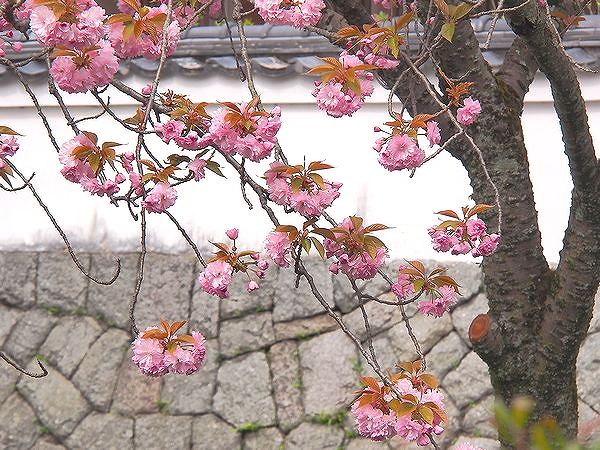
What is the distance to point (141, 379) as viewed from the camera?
525 centimetres

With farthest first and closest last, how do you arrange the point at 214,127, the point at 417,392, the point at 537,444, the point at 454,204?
the point at 454,204, the point at 417,392, the point at 214,127, the point at 537,444

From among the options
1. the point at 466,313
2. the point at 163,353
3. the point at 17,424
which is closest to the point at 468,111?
the point at 163,353

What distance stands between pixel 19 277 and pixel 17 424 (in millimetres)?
827

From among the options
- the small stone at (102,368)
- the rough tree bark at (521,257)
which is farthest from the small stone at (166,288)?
the rough tree bark at (521,257)

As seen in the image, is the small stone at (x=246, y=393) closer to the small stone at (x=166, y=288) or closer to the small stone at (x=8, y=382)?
the small stone at (x=166, y=288)

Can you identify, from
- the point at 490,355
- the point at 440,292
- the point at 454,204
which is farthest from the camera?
the point at 454,204

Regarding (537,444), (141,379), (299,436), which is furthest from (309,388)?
(537,444)

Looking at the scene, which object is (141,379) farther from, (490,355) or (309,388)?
(490,355)

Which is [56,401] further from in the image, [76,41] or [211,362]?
[76,41]

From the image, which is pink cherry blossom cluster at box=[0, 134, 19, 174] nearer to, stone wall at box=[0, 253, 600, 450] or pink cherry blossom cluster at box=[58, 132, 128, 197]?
pink cherry blossom cluster at box=[58, 132, 128, 197]

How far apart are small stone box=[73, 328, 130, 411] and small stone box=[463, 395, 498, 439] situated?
1884 millimetres

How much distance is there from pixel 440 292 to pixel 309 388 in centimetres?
273

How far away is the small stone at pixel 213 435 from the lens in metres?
5.04

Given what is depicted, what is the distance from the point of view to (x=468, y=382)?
4.84 metres
